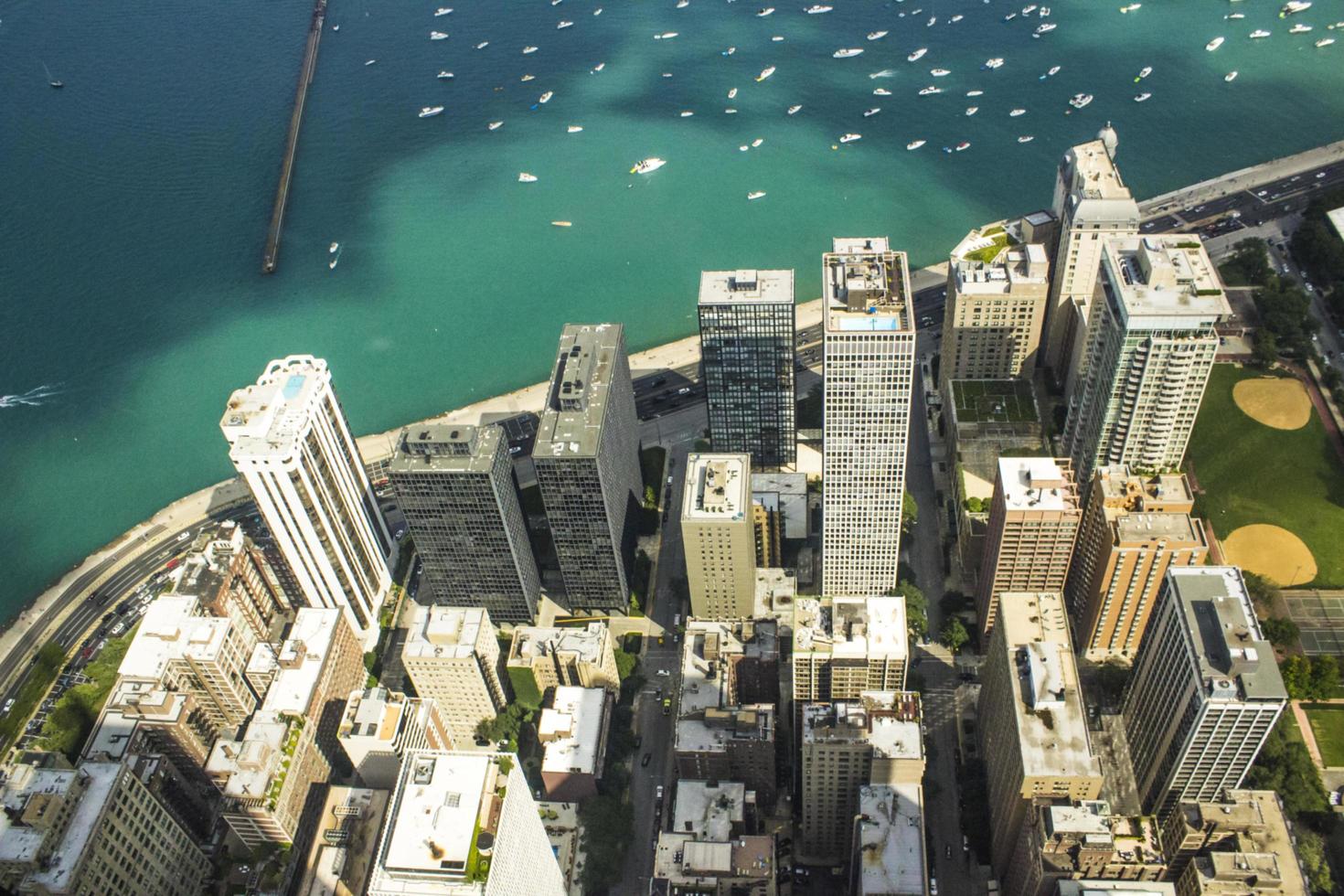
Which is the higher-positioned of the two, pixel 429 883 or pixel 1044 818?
pixel 1044 818

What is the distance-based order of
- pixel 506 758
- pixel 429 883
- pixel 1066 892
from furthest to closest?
pixel 1066 892
pixel 506 758
pixel 429 883

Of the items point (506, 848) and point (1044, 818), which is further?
point (1044, 818)

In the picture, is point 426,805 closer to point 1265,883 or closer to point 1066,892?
point 1066,892

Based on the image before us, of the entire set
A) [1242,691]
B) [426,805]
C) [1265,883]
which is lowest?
[426,805]

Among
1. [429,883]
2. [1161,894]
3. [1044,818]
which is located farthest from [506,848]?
[1161,894]

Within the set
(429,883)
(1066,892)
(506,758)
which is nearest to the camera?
(429,883)

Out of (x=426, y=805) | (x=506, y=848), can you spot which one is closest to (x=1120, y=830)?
(x=506, y=848)
